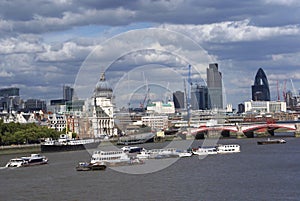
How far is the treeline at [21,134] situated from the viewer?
139 ft

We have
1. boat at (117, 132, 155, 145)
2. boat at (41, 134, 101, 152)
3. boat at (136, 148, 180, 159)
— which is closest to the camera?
boat at (136, 148, 180, 159)

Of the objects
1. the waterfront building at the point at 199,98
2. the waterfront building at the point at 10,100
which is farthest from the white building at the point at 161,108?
the waterfront building at the point at 10,100

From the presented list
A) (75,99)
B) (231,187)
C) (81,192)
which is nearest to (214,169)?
(231,187)

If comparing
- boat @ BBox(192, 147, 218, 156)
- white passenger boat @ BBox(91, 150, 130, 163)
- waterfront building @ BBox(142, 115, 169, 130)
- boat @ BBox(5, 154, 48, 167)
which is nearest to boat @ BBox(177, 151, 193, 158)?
boat @ BBox(192, 147, 218, 156)

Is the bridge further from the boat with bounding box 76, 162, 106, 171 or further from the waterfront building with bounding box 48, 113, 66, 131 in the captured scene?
the boat with bounding box 76, 162, 106, 171

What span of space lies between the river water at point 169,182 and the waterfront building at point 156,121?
4223cm

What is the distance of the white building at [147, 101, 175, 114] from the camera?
77.0 meters

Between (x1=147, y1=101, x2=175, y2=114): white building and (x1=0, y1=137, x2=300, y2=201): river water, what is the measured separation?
50.6 meters

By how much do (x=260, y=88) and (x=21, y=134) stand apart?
93752 mm

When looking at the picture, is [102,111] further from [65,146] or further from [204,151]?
[204,151]

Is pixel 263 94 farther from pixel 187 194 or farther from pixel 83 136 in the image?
pixel 187 194

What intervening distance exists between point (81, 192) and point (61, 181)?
3.02m

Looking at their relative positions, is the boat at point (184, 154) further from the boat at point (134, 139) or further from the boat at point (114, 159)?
the boat at point (134, 139)

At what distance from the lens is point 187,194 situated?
16.6 m
